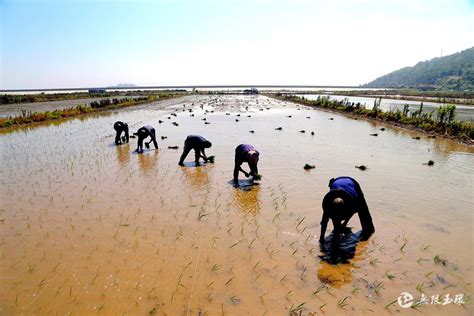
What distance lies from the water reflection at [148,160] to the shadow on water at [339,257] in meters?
7.16

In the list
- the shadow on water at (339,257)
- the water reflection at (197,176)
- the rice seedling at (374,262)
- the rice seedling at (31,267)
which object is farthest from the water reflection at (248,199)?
the rice seedling at (31,267)

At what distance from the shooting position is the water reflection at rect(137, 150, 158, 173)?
11.3 m

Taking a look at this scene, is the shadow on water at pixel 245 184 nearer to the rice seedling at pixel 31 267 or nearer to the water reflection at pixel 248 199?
the water reflection at pixel 248 199

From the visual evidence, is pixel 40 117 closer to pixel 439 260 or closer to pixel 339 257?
pixel 339 257

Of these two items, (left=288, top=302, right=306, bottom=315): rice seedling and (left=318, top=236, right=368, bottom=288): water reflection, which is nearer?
(left=288, top=302, right=306, bottom=315): rice seedling

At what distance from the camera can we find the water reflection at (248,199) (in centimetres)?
745

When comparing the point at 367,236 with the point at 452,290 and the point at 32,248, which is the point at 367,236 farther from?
the point at 32,248

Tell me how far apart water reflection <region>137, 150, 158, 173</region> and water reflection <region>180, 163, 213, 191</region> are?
50.1 inches

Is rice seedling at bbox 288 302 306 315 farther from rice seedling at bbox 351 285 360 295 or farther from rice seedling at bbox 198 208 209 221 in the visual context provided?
rice seedling at bbox 198 208 209 221

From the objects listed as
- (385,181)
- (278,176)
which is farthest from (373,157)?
(278,176)

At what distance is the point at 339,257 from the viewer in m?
5.41

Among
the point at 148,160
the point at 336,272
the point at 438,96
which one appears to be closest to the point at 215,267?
the point at 336,272

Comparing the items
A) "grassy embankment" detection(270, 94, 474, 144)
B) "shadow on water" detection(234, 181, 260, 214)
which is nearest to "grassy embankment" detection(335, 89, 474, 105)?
"grassy embankment" detection(270, 94, 474, 144)

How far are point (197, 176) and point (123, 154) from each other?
5.06 meters
